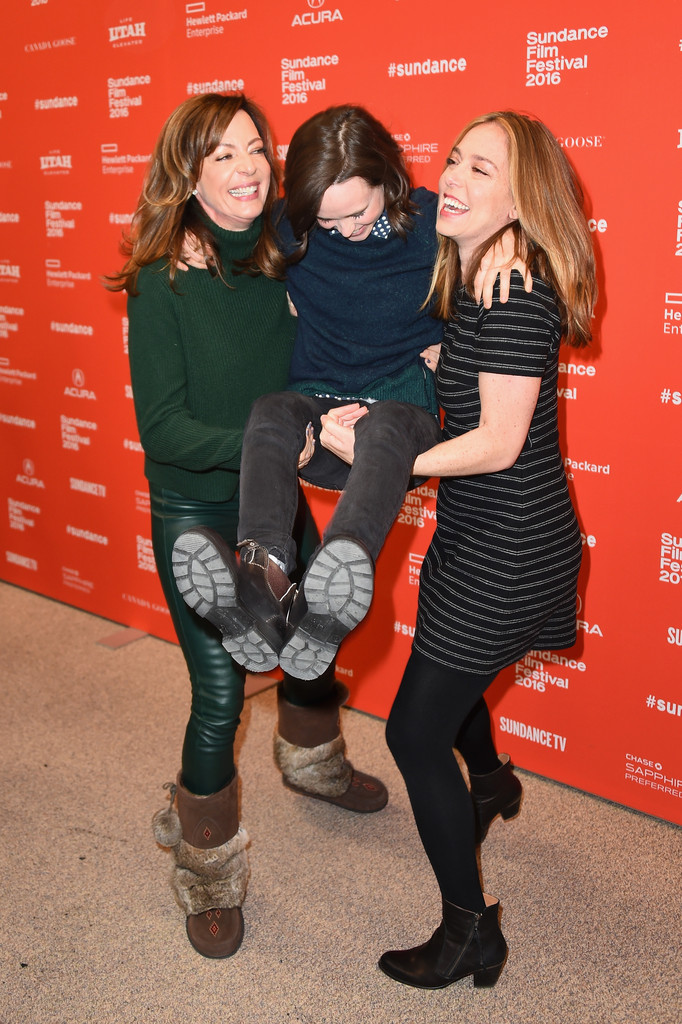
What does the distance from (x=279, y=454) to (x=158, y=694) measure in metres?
1.79

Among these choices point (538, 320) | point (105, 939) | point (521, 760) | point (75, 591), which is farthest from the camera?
point (75, 591)

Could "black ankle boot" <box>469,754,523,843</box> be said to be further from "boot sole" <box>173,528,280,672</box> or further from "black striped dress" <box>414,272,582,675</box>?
"boot sole" <box>173,528,280,672</box>

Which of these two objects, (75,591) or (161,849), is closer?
(161,849)

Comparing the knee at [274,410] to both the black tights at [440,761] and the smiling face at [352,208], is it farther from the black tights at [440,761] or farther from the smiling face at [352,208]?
the black tights at [440,761]

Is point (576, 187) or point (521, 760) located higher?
point (576, 187)

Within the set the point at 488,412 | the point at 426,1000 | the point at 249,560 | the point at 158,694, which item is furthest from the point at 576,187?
the point at 158,694

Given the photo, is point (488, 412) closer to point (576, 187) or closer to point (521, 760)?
point (576, 187)

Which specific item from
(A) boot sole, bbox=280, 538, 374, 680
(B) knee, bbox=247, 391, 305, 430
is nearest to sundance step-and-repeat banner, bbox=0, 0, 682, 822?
(B) knee, bbox=247, 391, 305, 430

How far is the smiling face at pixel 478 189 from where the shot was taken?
5.32 ft

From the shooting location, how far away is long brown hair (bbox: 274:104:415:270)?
177cm

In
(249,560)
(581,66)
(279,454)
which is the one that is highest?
(581,66)

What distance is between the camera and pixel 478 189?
163 centimetres

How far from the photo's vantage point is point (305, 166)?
1.79m

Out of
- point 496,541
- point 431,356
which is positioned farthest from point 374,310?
point 496,541
